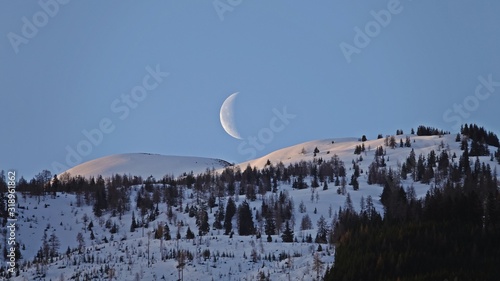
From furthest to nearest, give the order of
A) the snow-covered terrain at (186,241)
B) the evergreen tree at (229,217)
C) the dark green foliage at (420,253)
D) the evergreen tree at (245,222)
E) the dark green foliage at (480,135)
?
1. the dark green foliage at (480,135)
2. the evergreen tree at (229,217)
3. the evergreen tree at (245,222)
4. the snow-covered terrain at (186,241)
5. the dark green foliage at (420,253)

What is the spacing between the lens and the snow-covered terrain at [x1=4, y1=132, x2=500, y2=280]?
40688 millimetres

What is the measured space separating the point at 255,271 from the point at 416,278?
64.6 ft

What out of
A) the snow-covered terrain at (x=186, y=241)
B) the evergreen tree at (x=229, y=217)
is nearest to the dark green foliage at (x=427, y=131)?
the snow-covered terrain at (x=186, y=241)

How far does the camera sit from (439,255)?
89.4 feet

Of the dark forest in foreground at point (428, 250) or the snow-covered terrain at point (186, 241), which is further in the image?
the snow-covered terrain at point (186, 241)

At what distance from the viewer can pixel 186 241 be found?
5534 centimetres

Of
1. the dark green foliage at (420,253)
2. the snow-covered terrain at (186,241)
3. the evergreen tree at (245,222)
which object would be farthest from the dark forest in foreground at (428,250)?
the evergreen tree at (245,222)

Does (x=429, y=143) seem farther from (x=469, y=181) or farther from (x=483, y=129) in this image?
(x=469, y=181)

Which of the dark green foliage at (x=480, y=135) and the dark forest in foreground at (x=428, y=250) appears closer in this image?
the dark forest in foreground at (x=428, y=250)

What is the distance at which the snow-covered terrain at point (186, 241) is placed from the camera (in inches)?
1602

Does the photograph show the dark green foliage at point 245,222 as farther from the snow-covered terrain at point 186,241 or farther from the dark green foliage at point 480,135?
the dark green foliage at point 480,135

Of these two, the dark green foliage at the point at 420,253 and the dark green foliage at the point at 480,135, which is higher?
the dark green foliage at the point at 480,135

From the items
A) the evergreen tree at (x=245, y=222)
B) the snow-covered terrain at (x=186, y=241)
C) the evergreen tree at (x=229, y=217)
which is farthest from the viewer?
the evergreen tree at (x=229, y=217)

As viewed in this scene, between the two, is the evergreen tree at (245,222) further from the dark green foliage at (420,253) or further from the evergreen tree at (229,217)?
the dark green foliage at (420,253)
